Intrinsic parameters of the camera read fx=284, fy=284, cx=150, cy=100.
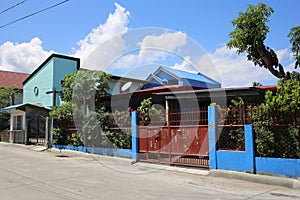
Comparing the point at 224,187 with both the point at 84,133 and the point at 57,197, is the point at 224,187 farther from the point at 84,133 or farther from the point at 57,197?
the point at 84,133

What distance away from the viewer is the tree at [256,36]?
10844 mm

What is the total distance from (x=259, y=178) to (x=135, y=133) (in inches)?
199

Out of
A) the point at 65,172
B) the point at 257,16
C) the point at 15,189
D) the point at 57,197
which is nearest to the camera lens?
the point at 57,197

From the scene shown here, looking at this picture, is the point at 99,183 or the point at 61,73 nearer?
the point at 99,183

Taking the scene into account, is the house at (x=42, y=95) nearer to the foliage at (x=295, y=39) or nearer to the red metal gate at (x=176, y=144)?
the red metal gate at (x=176, y=144)

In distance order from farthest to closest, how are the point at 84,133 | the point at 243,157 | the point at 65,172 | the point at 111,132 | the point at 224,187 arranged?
1. the point at 84,133
2. the point at 111,132
3. the point at 65,172
4. the point at 243,157
5. the point at 224,187

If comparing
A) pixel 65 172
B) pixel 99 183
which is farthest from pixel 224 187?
pixel 65 172

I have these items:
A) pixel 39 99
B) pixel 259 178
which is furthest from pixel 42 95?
pixel 259 178

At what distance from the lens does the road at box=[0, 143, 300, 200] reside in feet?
20.1

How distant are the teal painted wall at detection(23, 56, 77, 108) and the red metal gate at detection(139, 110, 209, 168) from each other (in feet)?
43.3

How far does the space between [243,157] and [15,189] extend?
607 cm

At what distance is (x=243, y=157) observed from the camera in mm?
8266

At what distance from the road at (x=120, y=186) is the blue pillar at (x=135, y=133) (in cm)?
162

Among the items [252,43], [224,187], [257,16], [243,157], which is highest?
[257,16]
